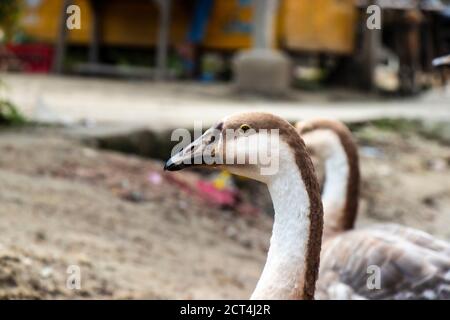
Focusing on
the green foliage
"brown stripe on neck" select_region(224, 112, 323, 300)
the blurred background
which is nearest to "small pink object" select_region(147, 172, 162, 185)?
the blurred background

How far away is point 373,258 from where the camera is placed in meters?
4.41

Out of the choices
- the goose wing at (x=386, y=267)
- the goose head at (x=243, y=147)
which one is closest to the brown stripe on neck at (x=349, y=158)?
the goose wing at (x=386, y=267)

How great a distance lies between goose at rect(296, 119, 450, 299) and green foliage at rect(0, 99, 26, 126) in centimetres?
386

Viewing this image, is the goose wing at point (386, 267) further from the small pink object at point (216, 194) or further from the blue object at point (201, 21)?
the blue object at point (201, 21)

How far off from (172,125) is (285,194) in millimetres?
6193

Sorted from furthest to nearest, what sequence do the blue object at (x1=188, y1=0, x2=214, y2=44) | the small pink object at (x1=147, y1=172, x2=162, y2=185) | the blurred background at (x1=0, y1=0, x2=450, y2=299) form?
the blue object at (x1=188, y1=0, x2=214, y2=44)
the small pink object at (x1=147, y1=172, x2=162, y2=185)
the blurred background at (x1=0, y1=0, x2=450, y2=299)

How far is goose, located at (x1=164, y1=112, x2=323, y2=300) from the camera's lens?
8.93ft

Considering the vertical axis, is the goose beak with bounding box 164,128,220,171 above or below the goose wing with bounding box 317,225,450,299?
above

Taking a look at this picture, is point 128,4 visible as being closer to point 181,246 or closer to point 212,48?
point 212,48

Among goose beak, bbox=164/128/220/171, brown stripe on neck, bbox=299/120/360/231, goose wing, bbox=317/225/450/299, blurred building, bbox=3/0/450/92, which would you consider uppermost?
blurred building, bbox=3/0/450/92

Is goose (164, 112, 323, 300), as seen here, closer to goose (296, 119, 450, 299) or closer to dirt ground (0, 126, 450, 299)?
goose (296, 119, 450, 299)

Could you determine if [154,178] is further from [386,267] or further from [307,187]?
[307,187]

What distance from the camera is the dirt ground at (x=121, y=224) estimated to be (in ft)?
15.6

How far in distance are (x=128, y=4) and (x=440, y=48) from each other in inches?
295
